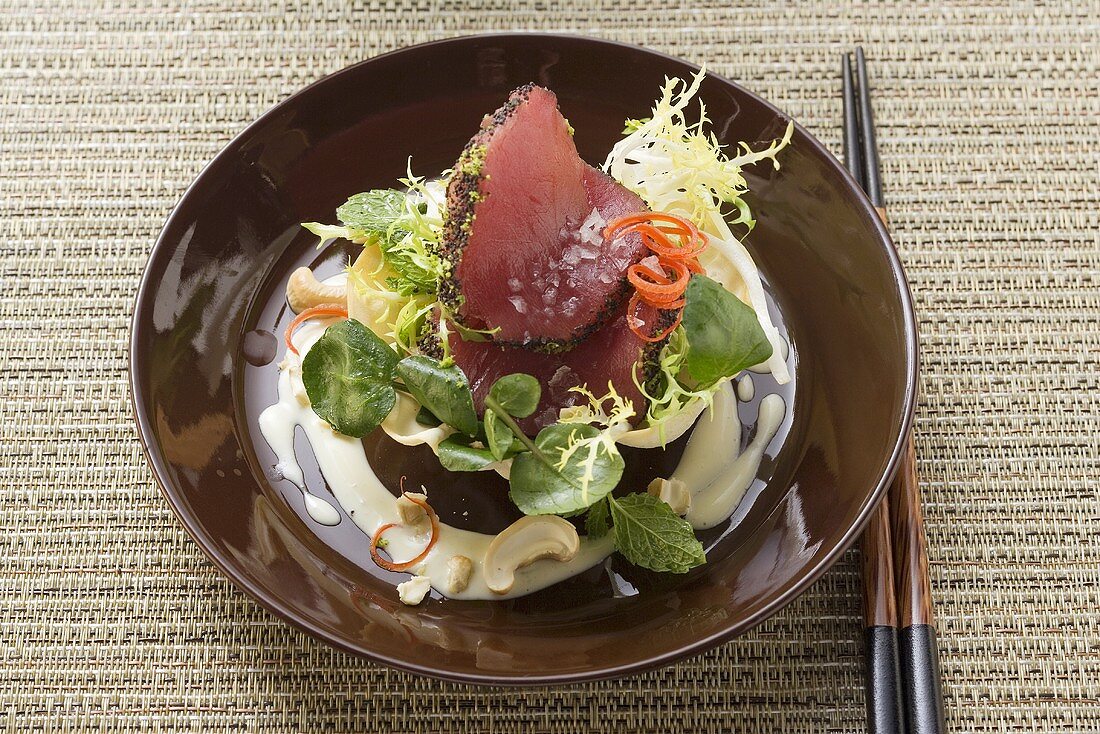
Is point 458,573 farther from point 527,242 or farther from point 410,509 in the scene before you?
point 527,242

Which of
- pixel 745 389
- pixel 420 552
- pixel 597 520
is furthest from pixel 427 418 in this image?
pixel 745 389

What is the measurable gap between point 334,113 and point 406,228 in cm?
52

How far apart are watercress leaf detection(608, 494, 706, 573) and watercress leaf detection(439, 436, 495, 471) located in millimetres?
319

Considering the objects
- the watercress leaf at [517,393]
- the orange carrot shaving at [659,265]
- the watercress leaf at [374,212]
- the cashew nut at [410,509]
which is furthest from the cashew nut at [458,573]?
the watercress leaf at [374,212]

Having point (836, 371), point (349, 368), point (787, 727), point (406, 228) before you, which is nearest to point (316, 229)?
point (406, 228)

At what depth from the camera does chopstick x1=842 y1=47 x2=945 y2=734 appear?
214 centimetres

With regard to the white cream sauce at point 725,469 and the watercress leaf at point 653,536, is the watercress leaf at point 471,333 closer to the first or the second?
the watercress leaf at point 653,536

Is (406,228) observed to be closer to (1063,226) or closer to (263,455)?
(263,455)

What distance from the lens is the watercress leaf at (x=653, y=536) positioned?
6.87 feet

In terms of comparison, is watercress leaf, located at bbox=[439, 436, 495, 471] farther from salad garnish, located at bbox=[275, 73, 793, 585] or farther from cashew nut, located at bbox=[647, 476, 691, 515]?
cashew nut, located at bbox=[647, 476, 691, 515]

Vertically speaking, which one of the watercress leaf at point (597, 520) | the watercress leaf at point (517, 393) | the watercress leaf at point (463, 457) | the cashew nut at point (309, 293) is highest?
the cashew nut at point (309, 293)

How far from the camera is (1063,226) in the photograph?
2.79 m

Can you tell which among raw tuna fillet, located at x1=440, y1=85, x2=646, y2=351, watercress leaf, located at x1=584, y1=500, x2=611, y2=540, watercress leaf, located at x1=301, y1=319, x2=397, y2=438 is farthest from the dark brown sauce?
watercress leaf, located at x1=584, y1=500, x2=611, y2=540

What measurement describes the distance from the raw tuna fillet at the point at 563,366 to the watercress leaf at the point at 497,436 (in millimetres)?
102
